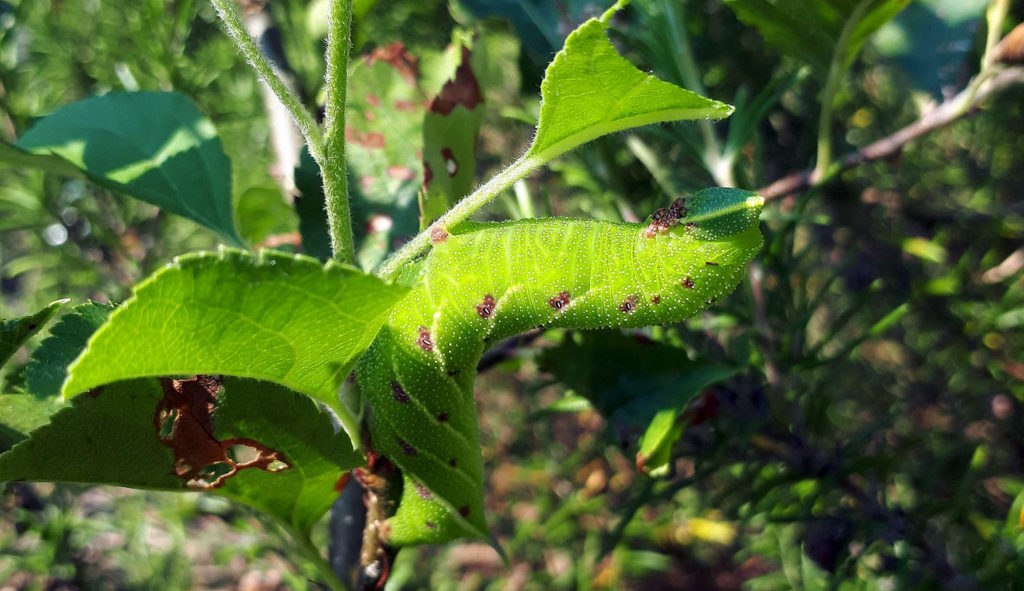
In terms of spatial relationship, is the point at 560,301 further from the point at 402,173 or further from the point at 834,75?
the point at 834,75

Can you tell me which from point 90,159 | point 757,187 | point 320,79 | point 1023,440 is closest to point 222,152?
point 90,159

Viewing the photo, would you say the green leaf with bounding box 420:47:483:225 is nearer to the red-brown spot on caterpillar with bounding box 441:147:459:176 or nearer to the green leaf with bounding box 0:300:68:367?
the red-brown spot on caterpillar with bounding box 441:147:459:176

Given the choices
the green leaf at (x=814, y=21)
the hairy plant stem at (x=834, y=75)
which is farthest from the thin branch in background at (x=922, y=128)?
the green leaf at (x=814, y=21)

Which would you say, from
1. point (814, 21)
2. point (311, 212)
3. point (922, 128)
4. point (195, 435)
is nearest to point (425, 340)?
point (195, 435)

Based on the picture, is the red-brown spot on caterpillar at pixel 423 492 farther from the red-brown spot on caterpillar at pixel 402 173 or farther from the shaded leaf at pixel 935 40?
the shaded leaf at pixel 935 40

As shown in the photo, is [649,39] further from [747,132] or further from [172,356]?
[172,356]

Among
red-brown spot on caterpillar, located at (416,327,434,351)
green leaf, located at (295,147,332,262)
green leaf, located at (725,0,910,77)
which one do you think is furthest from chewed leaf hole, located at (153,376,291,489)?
green leaf, located at (725,0,910,77)
